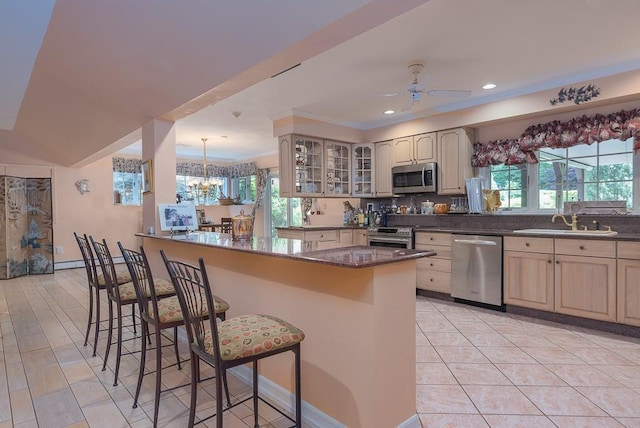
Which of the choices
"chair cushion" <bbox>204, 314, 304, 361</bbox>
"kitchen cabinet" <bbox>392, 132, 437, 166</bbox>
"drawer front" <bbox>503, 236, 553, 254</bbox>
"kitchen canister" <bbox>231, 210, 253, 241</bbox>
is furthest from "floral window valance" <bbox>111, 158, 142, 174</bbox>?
"drawer front" <bbox>503, 236, 553, 254</bbox>

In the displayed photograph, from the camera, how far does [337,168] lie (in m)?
5.56

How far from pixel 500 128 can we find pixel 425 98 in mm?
1099

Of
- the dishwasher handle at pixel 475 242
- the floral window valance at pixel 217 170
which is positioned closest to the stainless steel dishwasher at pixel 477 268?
the dishwasher handle at pixel 475 242

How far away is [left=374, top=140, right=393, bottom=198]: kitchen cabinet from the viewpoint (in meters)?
5.43

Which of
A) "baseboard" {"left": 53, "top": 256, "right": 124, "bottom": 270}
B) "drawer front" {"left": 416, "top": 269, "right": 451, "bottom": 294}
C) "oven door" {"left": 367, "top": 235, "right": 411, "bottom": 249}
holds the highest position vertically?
"oven door" {"left": 367, "top": 235, "right": 411, "bottom": 249}

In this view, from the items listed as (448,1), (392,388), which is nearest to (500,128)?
(448,1)

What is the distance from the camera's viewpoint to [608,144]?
3826mm

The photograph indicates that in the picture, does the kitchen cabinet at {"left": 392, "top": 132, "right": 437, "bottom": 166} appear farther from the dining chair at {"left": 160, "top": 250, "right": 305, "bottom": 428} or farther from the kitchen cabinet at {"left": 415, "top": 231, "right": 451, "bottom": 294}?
the dining chair at {"left": 160, "top": 250, "right": 305, "bottom": 428}

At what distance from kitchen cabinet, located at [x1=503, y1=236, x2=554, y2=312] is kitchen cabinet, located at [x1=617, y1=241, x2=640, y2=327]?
1.72 ft

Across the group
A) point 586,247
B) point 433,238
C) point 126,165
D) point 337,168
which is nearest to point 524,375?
point 586,247

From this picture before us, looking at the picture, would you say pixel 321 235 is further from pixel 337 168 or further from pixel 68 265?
pixel 68 265

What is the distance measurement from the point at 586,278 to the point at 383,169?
2.94 meters

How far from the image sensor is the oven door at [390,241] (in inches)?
185

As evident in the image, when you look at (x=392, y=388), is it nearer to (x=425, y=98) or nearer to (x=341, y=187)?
(x=425, y=98)
